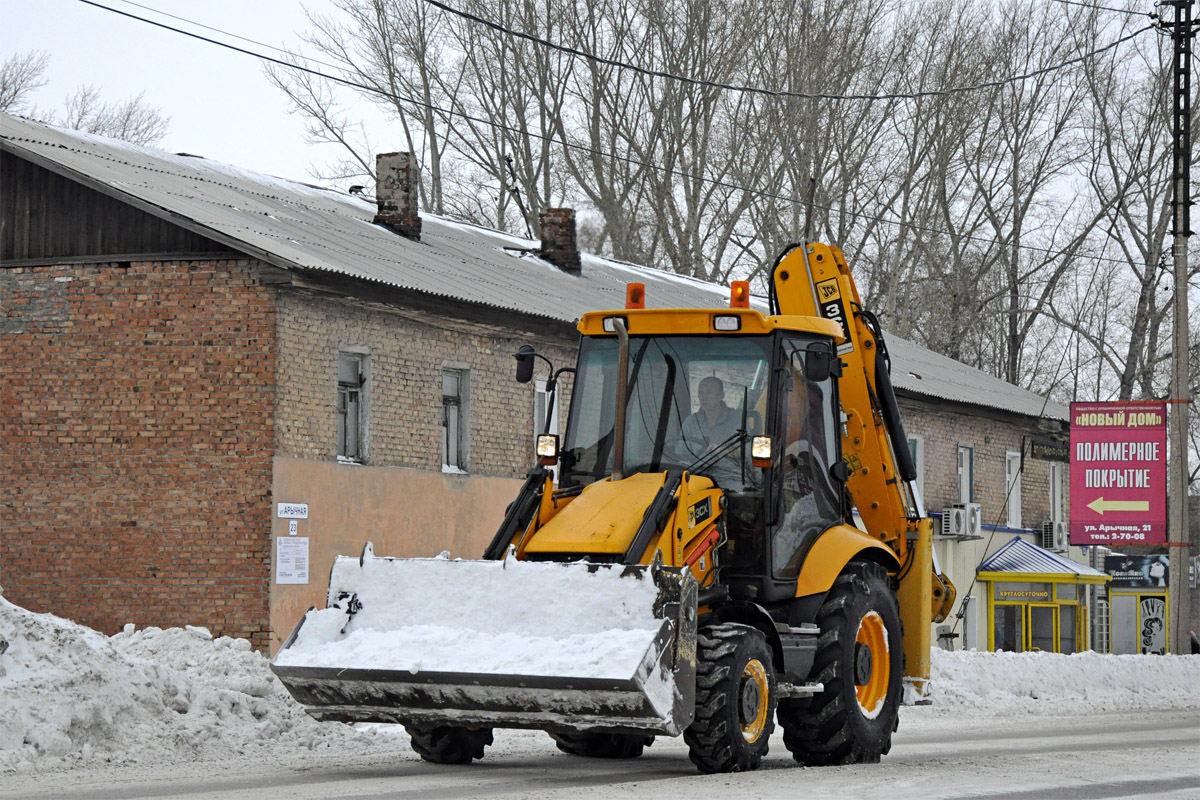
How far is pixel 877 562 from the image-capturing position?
12273 mm

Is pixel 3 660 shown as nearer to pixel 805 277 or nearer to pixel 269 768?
pixel 269 768

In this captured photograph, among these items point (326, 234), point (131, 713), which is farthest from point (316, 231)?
point (131, 713)

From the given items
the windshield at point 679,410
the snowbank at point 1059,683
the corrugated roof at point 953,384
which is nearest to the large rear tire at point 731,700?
the windshield at point 679,410

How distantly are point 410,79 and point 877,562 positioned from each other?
33173 mm

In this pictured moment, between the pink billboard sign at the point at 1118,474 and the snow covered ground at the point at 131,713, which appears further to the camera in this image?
the pink billboard sign at the point at 1118,474

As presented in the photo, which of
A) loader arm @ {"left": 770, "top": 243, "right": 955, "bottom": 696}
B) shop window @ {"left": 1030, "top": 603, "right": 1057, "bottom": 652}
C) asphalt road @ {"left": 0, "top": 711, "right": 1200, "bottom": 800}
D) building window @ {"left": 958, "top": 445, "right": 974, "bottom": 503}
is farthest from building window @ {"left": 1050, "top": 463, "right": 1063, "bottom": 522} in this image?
loader arm @ {"left": 770, "top": 243, "right": 955, "bottom": 696}

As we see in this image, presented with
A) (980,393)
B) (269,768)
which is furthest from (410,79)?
(269,768)

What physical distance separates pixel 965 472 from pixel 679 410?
26335 mm

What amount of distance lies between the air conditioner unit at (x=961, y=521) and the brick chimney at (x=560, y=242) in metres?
9.56

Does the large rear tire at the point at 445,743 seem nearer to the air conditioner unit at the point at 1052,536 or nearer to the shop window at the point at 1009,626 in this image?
the shop window at the point at 1009,626

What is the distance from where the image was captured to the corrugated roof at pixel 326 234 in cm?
1983

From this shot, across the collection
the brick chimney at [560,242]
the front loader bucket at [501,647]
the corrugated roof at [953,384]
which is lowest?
the front loader bucket at [501,647]

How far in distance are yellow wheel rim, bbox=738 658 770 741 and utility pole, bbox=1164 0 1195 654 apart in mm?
15381

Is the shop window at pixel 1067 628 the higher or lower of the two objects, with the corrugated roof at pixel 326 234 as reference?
lower
